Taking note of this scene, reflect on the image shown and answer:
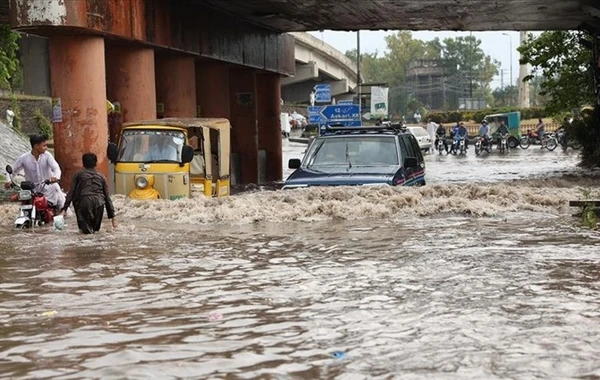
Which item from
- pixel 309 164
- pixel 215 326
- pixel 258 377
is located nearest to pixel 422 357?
pixel 258 377

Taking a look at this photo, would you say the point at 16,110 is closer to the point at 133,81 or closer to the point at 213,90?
the point at 213,90

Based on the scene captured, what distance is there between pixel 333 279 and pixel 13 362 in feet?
12.6

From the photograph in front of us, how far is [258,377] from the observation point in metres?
5.87

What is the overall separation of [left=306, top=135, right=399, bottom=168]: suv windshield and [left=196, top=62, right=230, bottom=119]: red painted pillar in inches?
517

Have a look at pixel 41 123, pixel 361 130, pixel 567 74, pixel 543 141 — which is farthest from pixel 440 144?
pixel 361 130

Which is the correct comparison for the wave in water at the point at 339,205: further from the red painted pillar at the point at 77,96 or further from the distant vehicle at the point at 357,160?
the red painted pillar at the point at 77,96

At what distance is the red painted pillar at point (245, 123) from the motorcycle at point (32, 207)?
17874mm

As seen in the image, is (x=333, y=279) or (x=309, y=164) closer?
(x=333, y=279)

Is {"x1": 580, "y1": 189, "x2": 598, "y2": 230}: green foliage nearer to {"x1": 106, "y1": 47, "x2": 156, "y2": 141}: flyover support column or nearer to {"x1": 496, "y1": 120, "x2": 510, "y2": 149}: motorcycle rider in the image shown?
{"x1": 106, "y1": 47, "x2": 156, "y2": 141}: flyover support column

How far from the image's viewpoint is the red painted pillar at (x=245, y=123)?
32.8 metres

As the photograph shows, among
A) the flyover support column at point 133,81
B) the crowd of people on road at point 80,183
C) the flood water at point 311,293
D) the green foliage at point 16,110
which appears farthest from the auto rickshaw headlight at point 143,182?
the green foliage at point 16,110

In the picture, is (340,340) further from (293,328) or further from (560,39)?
(560,39)

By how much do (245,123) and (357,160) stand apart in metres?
16.1

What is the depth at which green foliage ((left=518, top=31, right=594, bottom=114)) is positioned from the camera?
105 feet
